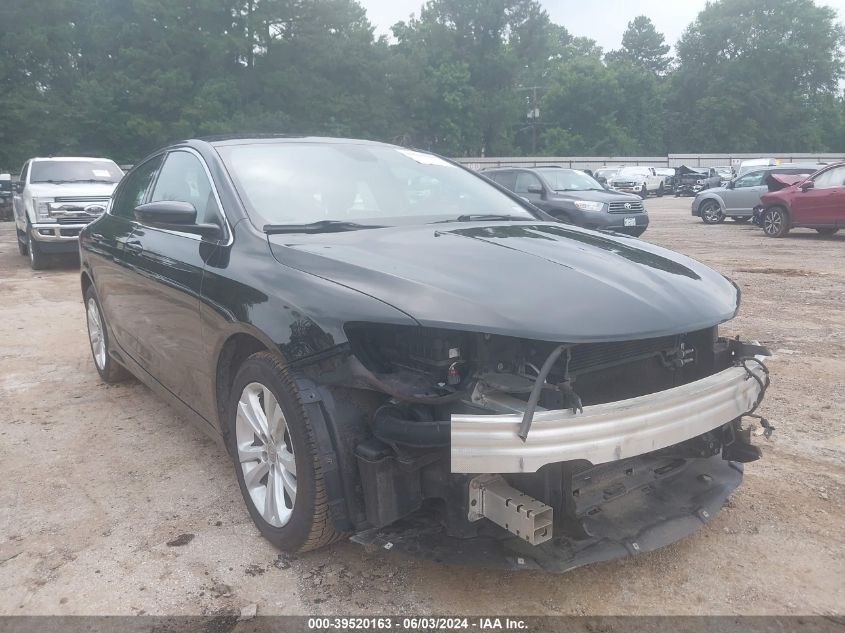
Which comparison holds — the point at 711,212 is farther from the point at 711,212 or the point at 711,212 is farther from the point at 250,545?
the point at 250,545

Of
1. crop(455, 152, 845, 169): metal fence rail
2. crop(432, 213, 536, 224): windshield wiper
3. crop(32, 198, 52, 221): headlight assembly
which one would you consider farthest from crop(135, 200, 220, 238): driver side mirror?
crop(455, 152, 845, 169): metal fence rail

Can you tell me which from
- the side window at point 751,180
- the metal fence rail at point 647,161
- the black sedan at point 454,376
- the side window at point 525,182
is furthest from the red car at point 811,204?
the metal fence rail at point 647,161

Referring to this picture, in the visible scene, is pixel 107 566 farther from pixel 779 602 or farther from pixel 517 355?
pixel 779 602

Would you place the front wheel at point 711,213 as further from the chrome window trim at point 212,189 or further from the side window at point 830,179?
the chrome window trim at point 212,189

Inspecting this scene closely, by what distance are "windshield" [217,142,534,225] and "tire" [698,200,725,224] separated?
1768cm

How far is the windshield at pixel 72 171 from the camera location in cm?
1241

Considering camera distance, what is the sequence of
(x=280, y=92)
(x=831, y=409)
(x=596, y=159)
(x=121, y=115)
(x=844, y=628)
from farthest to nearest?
(x=596, y=159) → (x=280, y=92) → (x=121, y=115) → (x=831, y=409) → (x=844, y=628)

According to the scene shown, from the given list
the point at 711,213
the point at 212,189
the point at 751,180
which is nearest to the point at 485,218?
the point at 212,189

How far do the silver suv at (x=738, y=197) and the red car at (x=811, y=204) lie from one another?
3254 mm

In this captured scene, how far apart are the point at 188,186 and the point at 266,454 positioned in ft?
5.36

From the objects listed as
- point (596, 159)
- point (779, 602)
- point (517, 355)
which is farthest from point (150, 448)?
point (596, 159)

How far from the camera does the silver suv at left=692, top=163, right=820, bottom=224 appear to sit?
1880 cm

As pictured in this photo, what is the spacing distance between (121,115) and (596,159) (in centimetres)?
3395

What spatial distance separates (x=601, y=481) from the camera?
97.0 inches
